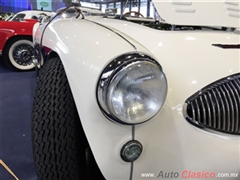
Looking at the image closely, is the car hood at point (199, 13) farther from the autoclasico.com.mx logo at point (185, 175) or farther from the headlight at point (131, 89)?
the autoclasico.com.mx logo at point (185, 175)

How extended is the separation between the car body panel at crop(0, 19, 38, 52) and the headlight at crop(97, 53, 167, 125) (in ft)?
11.4

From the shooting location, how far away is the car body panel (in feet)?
12.1

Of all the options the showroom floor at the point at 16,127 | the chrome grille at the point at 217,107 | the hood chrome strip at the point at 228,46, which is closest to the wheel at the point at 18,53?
the showroom floor at the point at 16,127

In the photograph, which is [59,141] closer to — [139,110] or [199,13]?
[139,110]

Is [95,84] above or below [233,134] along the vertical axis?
above

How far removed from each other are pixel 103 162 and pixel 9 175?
0.88 metres

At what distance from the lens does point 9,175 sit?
4.59 ft

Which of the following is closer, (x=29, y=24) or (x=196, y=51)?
(x=196, y=51)

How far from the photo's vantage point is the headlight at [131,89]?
69 centimetres

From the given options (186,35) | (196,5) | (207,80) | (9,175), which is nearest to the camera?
(207,80)

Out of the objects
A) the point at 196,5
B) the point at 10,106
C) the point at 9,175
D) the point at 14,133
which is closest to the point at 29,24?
the point at 10,106

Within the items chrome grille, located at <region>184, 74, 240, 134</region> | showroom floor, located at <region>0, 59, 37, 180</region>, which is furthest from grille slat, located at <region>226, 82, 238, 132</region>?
showroom floor, located at <region>0, 59, 37, 180</region>

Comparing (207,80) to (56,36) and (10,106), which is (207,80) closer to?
(56,36)

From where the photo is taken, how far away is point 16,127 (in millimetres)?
1960
